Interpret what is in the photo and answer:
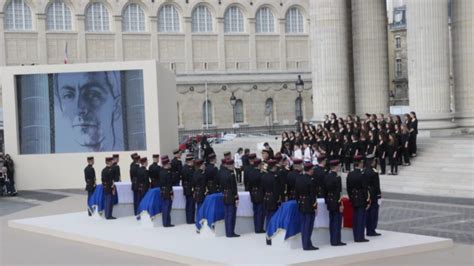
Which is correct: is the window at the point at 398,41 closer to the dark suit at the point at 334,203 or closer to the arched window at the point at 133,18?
the arched window at the point at 133,18

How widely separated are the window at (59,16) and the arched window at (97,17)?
2019 millimetres

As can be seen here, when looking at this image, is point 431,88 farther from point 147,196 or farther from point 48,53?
point 48,53

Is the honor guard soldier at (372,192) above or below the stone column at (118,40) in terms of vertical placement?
below

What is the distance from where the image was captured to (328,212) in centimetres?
1583

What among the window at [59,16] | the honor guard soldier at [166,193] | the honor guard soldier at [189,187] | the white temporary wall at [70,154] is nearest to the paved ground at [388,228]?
the honor guard soldier at [166,193]

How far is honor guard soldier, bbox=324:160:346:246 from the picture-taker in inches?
605

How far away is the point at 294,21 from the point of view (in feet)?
277

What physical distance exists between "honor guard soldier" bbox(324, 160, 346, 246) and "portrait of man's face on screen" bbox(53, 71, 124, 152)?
52.6ft

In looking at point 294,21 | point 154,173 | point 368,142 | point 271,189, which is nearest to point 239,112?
point 294,21

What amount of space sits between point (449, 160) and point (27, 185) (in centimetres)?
1638

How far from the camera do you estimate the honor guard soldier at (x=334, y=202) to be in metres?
15.4

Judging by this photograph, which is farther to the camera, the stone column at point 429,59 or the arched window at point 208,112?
the arched window at point 208,112

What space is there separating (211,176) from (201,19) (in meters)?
63.6

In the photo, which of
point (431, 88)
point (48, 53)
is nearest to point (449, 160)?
point (431, 88)
